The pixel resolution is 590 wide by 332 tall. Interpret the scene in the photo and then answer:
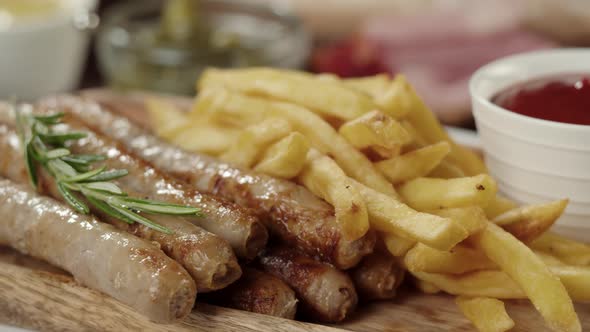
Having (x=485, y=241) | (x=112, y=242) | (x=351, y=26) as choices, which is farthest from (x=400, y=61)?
(x=112, y=242)

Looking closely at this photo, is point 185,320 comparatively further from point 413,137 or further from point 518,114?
point 518,114

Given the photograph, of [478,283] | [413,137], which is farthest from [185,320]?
[413,137]

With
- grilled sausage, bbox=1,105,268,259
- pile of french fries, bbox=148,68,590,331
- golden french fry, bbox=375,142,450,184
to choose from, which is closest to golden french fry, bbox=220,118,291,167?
pile of french fries, bbox=148,68,590,331

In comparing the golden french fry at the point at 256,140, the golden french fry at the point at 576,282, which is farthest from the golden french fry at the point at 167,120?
the golden french fry at the point at 576,282

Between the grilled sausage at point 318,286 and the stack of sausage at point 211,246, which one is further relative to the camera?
the grilled sausage at point 318,286

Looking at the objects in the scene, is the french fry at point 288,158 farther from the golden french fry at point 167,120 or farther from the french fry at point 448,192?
the golden french fry at point 167,120

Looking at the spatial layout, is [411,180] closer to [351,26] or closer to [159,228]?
[159,228]
